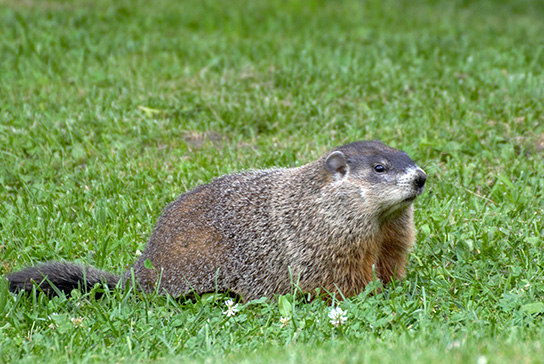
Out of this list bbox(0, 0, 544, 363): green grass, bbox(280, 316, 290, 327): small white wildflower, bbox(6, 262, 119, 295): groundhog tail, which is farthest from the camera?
bbox(6, 262, 119, 295): groundhog tail

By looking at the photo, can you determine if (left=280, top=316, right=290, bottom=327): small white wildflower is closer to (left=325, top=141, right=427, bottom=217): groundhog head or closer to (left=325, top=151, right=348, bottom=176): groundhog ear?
(left=325, top=141, right=427, bottom=217): groundhog head

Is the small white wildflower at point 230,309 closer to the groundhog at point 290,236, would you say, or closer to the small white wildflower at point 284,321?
the groundhog at point 290,236

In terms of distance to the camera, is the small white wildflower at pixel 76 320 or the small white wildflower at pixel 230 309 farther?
the small white wildflower at pixel 230 309

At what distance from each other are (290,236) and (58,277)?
1.36 m

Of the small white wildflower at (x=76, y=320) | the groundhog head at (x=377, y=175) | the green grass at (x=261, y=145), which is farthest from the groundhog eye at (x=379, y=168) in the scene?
the small white wildflower at (x=76, y=320)

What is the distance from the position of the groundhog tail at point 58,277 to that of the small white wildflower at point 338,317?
1.40 m

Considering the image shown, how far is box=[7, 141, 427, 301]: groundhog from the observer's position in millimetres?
4312

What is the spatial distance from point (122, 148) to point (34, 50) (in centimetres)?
282

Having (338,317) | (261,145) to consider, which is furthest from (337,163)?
(261,145)

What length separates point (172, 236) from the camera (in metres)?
4.63

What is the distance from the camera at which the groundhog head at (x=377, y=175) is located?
418 cm

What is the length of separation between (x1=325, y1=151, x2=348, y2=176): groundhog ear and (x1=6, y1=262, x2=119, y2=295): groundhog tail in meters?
1.44

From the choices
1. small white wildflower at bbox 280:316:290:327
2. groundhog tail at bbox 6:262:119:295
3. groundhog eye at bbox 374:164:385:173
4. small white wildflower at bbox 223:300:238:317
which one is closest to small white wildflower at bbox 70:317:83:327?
groundhog tail at bbox 6:262:119:295

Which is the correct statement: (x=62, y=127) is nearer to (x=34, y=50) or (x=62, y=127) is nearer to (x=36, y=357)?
(x=34, y=50)
